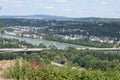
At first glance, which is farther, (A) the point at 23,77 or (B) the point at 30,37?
(B) the point at 30,37

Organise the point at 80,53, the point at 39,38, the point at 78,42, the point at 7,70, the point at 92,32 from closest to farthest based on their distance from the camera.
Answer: the point at 7,70 → the point at 80,53 → the point at 78,42 → the point at 39,38 → the point at 92,32

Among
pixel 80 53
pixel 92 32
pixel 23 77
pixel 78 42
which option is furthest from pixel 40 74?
pixel 92 32

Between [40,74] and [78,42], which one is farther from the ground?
[40,74]

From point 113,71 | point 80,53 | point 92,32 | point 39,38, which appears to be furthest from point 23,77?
point 92,32

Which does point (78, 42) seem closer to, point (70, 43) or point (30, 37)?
point (70, 43)

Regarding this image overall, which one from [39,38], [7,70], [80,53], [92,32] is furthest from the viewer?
[92,32]

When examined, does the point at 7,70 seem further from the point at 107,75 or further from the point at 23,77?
the point at 107,75
